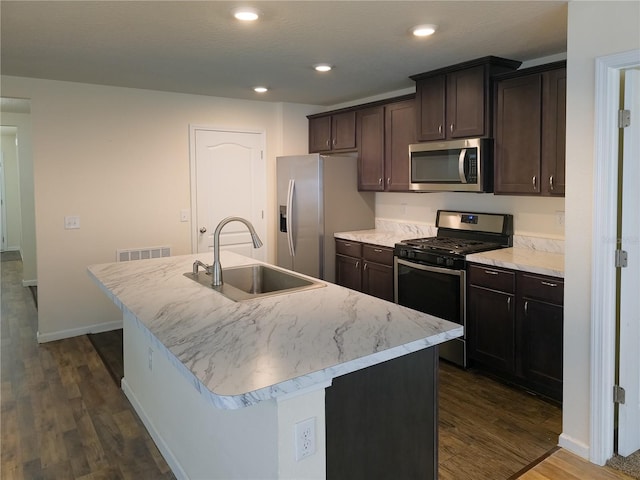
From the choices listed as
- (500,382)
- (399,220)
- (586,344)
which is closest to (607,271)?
(586,344)

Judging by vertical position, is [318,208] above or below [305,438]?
above

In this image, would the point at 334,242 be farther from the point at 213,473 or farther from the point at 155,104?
the point at 213,473

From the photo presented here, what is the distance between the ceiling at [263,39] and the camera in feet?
8.18

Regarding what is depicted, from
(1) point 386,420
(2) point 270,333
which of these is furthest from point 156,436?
(1) point 386,420

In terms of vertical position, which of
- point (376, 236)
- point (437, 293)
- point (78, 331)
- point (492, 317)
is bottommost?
point (78, 331)

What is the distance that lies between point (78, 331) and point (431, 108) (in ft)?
12.4

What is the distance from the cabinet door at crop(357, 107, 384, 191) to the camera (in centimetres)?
464

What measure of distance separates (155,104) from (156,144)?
1.27ft

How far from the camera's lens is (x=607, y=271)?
2.33 m

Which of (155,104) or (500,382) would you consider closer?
(500,382)

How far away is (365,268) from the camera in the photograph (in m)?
4.51

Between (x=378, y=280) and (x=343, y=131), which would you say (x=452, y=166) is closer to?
(x=378, y=280)

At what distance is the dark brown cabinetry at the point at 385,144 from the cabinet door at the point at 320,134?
52 centimetres

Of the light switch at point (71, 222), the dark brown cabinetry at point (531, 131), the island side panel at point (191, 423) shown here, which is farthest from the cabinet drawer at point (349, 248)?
the light switch at point (71, 222)
